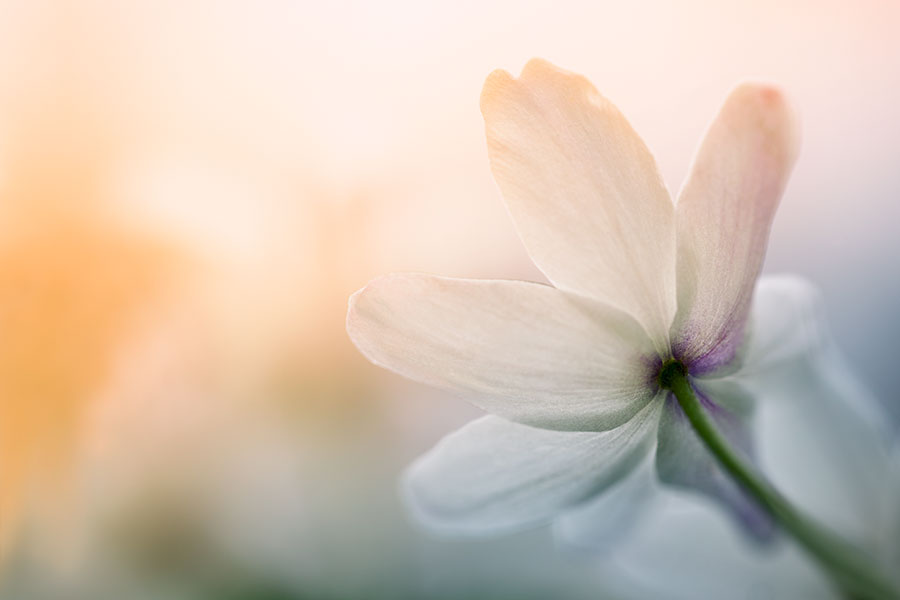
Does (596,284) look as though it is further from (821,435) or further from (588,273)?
(821,435)

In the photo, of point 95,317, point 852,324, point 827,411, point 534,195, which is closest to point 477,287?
point 534,195

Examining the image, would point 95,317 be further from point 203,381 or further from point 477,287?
point 477,287

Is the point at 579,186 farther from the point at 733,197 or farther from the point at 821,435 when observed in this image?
the point at 821,435

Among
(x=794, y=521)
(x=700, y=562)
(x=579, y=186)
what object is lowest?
(x=700, y=562)

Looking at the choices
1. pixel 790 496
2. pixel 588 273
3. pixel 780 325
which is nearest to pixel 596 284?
pixel 588 273

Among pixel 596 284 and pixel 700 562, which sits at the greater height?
pixel 596 284

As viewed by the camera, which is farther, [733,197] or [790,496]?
[790,496]

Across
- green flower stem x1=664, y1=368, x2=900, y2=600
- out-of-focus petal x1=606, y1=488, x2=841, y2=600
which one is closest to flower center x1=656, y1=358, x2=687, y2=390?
green flower stem x1=664, y1=368, x2=900, y2=600

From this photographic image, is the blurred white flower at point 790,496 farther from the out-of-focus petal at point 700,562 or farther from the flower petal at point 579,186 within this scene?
the flower petal at point 579,186
